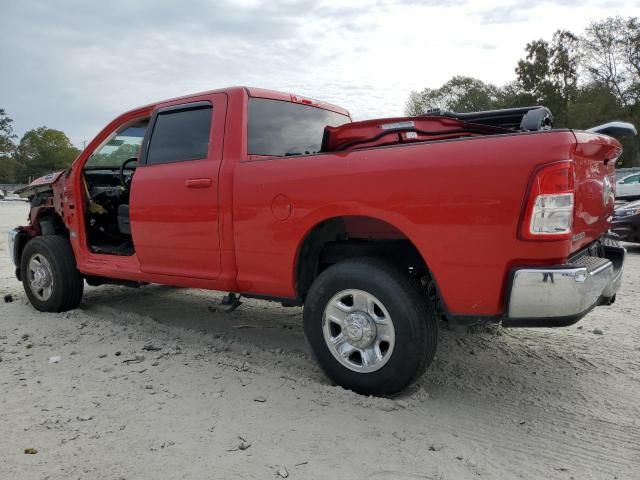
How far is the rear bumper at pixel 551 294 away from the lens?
2.51 metres

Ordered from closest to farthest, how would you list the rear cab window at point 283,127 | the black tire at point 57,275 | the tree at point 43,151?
the rear cab window at point 283,127, the black tire at point 57,275, the tree at point 43,151

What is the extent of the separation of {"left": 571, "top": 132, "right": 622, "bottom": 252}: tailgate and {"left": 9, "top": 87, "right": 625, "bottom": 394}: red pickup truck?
15 millimetres

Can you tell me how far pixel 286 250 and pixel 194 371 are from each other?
1.07 m

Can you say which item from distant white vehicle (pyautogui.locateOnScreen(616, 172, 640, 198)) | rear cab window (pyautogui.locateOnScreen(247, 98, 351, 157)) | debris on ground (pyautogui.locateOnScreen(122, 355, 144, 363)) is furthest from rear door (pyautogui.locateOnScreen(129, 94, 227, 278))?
distant white vehicle (pyautogui.locateOnScreen(616, 172, 640, 198))

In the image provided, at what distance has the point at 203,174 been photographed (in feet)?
12.6

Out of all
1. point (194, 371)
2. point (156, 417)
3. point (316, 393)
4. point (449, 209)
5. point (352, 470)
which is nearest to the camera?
point (352, 470)

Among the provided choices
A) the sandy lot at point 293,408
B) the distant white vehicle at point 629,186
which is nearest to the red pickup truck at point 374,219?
the sandy lot at point 293,408

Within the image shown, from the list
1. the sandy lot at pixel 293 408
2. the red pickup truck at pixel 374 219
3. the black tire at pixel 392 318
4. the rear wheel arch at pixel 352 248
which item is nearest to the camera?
the sandy lot at pixel 293 408

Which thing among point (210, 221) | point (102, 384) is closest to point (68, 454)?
point (102, 384)

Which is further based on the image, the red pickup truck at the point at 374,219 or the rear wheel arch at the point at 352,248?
the rear wheel arch at the point at 352,248

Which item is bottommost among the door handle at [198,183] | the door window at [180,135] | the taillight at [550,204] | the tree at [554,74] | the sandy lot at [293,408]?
the sandy lot at [293,408]

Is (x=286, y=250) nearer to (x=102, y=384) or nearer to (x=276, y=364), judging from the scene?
(x=276, y=364)

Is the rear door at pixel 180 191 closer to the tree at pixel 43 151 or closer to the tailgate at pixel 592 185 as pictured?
the tailgate at pixel 592 185

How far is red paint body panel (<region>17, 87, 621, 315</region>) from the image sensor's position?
2.60 metres
